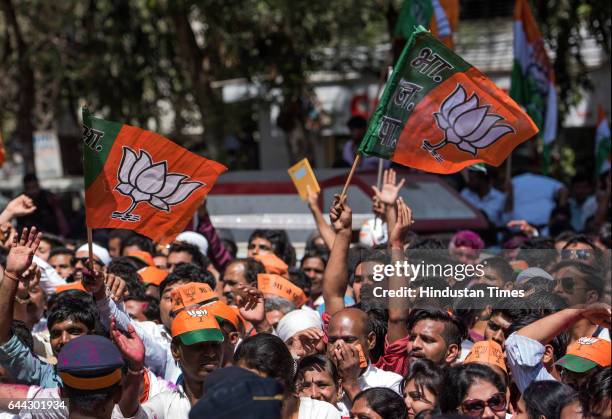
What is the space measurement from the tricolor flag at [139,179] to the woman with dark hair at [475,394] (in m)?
2.00

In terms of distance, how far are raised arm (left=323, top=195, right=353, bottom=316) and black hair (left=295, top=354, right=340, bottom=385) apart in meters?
0.91

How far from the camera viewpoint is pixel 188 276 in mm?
6770

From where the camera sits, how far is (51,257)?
27.8 feet

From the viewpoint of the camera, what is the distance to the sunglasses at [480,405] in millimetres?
4660

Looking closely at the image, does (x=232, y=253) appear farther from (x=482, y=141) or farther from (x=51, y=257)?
(x=482, y=141)

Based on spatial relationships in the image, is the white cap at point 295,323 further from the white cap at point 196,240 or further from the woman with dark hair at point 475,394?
the white cap at point 196,240

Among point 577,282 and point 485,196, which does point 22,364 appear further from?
point 485,196

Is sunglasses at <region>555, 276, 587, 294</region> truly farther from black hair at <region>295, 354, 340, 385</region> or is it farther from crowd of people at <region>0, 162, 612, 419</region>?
black hair at <region>295, 354, 340, 385</region>

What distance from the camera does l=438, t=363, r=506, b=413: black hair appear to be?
15.4 feet

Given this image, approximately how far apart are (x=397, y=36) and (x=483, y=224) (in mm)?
2079

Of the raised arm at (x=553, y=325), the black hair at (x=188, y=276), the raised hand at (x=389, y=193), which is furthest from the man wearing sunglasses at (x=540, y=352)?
the black hair at (x=188, y=276)

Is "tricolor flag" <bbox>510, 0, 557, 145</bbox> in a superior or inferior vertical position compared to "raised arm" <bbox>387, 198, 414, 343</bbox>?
superior

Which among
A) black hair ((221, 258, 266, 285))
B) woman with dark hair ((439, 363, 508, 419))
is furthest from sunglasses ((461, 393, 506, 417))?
black hair ((221, 258, 266, 285))

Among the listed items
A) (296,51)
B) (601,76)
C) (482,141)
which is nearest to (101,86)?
(296,51)
